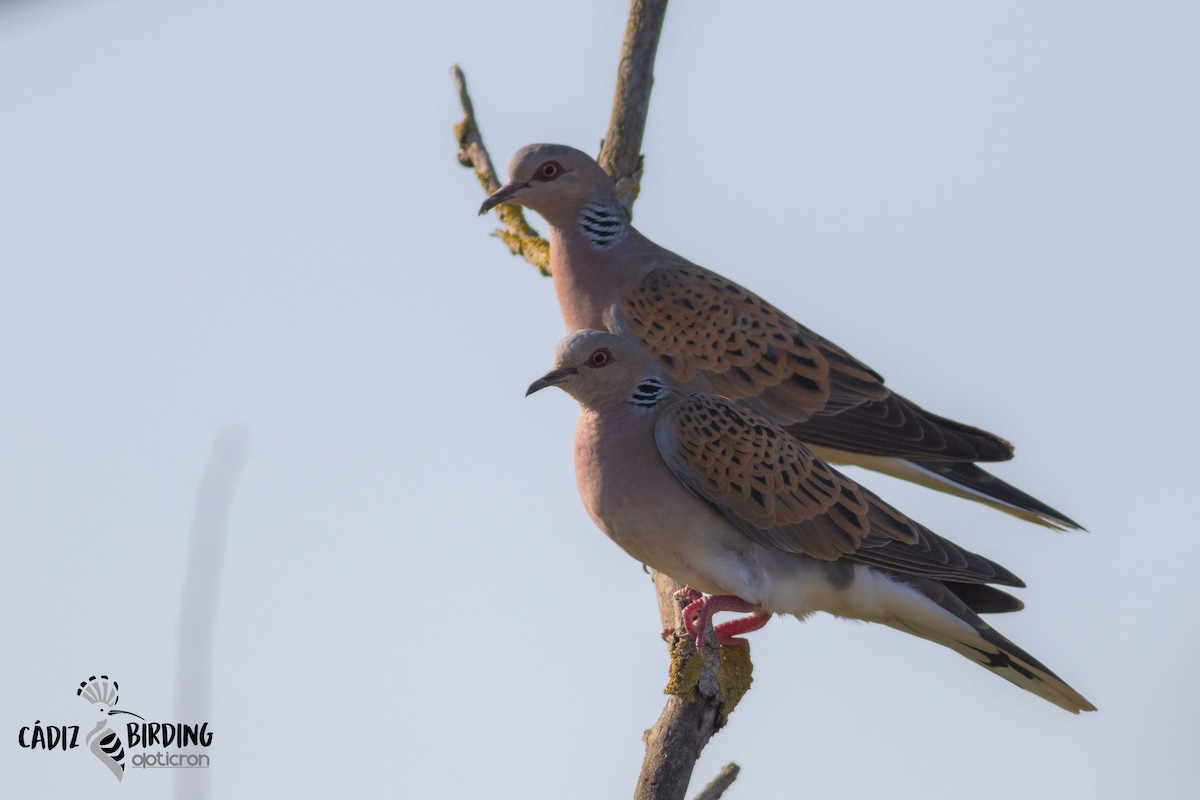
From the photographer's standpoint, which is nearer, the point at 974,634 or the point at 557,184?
the point at 974,634

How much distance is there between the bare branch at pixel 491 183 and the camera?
6457 millimetres

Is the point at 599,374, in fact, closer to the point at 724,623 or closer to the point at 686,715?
the point at 724,623

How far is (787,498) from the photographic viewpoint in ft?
15.6

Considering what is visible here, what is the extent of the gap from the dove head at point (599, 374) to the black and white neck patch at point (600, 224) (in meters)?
1.45

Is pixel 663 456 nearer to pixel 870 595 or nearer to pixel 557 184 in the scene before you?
pixel 870 595

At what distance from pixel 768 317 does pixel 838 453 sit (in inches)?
25.3

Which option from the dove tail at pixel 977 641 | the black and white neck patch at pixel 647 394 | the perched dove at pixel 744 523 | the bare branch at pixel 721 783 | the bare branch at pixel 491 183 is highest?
the bare branch at pixel 491 183

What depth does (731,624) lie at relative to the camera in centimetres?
472

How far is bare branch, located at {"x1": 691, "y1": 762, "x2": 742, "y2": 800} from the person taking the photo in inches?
148

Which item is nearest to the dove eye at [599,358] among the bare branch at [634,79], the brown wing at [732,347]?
the brown wing at [732,347]

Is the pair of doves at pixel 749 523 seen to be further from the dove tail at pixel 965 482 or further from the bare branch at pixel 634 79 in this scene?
the bare branch at pixel 634 79

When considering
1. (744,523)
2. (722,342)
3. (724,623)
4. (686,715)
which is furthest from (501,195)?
(686,715)

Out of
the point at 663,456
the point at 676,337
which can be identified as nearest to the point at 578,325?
the point at 676,337

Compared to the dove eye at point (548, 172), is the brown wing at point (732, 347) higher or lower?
lower
